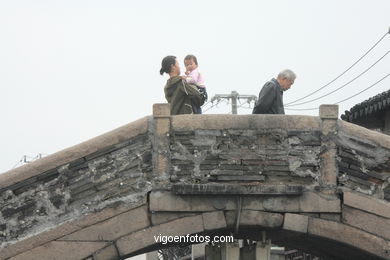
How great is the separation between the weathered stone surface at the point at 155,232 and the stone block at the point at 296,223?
846mm

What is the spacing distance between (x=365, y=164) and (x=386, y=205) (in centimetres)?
46

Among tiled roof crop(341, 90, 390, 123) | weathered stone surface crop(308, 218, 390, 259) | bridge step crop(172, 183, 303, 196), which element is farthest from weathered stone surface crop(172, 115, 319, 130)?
tiled roof crop(341, 90, 390, 123)

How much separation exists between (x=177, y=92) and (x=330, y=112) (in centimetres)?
160

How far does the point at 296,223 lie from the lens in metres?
7.25

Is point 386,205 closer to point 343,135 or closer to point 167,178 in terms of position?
point 343,135

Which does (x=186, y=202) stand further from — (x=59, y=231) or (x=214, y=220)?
(x=59, y=231)

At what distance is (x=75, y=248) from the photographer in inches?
275

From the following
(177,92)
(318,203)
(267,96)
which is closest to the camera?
(318,203)

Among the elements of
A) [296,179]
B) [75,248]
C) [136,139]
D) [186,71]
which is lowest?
[75,248]

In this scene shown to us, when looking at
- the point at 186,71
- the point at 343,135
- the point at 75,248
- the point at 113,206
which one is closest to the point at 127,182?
the point at 113,206

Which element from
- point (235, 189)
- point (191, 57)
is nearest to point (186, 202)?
point (235, 189)

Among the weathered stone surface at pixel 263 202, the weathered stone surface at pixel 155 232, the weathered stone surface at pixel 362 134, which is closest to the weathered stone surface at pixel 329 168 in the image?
the weathered stone surface at pixel 263 202

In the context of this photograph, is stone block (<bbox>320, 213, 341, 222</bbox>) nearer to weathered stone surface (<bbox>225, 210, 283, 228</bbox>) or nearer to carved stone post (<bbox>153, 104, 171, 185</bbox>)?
weathered stone surface (<bbox>225, 210, 283, 228</bbox>)

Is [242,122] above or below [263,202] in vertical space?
above
